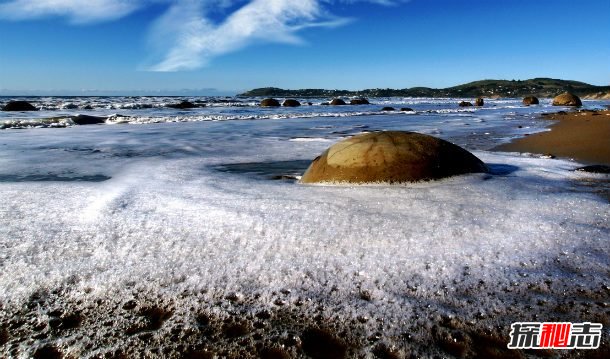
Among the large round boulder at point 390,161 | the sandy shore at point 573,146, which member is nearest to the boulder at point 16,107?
the large round boulder at point 390,161

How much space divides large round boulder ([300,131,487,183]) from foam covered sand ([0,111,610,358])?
0.73 feet

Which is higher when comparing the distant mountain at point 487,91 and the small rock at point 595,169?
the distant mountain at point 487,91

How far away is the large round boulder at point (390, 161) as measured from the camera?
3680 mm

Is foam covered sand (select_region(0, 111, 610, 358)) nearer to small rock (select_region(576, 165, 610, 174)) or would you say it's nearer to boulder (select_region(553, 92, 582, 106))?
small rock (select_region(576, 165, 610, 174))

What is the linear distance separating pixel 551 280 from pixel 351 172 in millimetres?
2100

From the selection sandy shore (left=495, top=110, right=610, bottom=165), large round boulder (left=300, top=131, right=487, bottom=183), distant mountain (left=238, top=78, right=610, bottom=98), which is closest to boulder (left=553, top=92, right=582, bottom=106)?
sandy shore (left=495, top=110, right=610, bottom=165)

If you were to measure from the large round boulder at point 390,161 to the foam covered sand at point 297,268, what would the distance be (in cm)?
22

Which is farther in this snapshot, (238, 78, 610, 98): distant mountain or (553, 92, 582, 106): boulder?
(238, 78, 610, 98): distant mountain

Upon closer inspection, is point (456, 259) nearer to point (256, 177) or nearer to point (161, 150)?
point (256, 177)

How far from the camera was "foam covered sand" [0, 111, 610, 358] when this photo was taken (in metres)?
1.45

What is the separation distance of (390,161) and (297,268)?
6.63 ft

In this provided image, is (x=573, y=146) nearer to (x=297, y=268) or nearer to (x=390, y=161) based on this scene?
(x=390, y=161)

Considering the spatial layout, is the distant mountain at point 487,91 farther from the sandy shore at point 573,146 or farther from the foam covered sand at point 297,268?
the foam covered sand at point 297,268

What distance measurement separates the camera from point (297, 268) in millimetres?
1968
